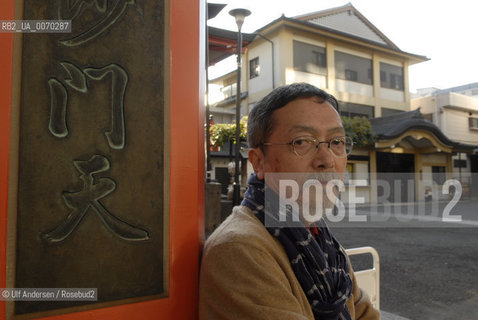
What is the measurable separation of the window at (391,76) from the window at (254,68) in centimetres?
707

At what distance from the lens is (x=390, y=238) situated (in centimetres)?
782

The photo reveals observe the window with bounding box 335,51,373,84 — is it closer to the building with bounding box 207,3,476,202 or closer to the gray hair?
the building with bounding box 207,3,476,202

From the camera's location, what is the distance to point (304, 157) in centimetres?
132

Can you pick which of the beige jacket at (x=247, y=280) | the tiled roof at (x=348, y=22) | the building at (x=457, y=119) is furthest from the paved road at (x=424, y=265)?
the building at (x=457, y=119)

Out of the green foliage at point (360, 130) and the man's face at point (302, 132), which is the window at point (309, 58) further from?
the man's face at point (302, 132)

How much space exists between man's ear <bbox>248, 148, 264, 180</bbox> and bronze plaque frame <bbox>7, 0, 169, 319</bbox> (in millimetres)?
465

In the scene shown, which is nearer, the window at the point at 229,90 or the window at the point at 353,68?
the window at the point at 353,68

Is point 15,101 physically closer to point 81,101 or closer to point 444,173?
point 81,101

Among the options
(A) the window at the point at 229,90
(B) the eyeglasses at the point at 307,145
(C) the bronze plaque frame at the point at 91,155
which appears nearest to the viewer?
(C) the bronze plaque frame at the point at 91,155

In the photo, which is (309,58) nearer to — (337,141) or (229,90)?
(229,90)

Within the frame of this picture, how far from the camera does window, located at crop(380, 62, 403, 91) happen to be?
18.4 metres

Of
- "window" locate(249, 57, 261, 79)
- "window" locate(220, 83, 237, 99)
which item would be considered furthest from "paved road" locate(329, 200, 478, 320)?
"window" locate(220, 83, 237, 99)

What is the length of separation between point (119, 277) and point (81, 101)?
521mm

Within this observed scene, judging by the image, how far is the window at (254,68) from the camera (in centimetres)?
1632
